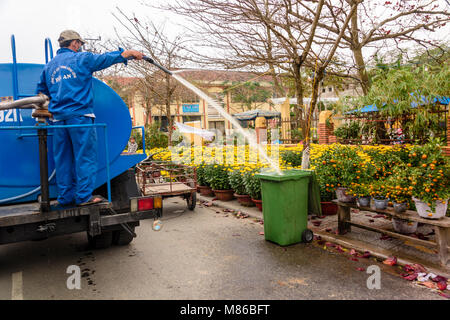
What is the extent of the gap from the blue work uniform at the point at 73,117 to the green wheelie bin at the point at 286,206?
260 centimetres

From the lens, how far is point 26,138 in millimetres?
4168

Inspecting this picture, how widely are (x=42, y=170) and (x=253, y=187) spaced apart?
4.46 metres

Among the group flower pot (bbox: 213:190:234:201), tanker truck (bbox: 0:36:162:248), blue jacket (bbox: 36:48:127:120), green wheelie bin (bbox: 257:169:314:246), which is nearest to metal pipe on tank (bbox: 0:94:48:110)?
tanker truck (bbox: 0:36:162:248)

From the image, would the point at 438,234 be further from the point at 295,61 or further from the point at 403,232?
the point at 295,61

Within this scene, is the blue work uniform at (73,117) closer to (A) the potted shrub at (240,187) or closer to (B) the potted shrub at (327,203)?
(A) the potted shrub at (240,187)

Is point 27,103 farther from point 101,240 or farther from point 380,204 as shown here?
point 380,204

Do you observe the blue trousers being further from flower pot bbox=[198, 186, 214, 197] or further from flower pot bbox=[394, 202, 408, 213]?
flower pot bbox=[198, 186, 214, 197]

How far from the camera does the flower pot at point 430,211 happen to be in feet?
13.8

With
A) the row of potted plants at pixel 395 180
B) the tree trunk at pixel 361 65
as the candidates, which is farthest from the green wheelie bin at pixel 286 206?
the tree trunk at pixel 361 65

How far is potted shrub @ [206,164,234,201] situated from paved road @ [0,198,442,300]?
2.48m

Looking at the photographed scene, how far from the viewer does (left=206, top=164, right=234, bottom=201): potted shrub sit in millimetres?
8656

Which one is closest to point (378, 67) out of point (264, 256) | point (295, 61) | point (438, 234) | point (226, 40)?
point (295, 61)

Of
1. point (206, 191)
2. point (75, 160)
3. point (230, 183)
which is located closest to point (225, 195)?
point (230, 183)
